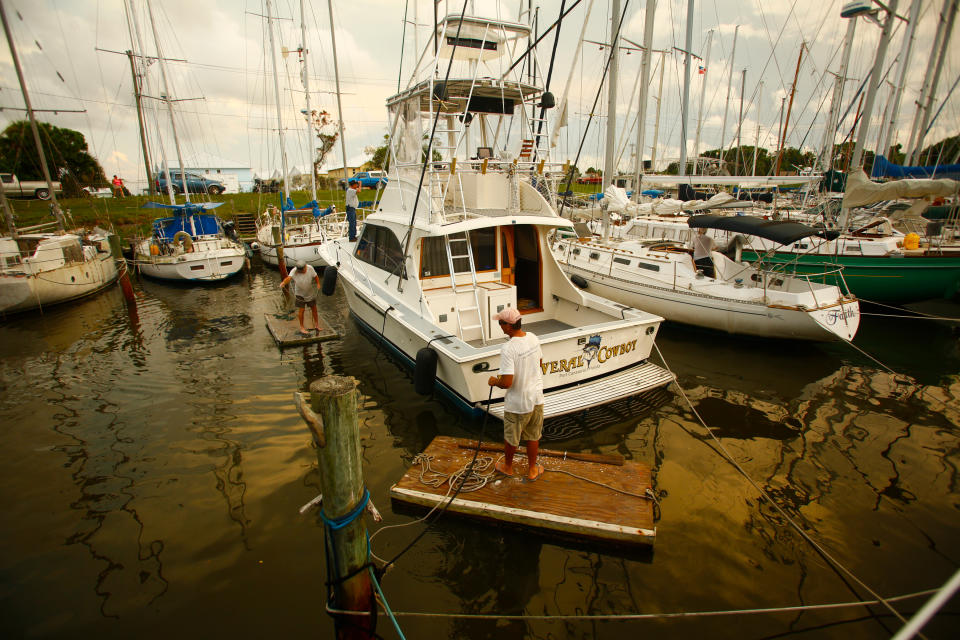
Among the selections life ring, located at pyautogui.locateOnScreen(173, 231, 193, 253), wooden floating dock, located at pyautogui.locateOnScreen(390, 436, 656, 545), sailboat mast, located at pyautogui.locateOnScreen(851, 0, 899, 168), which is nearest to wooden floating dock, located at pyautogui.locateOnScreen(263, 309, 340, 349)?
wooden floating dock, located at pyautogui.locateOnScreen(390, 436, 656, 545)

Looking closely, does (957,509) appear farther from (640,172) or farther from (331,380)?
(640,172)

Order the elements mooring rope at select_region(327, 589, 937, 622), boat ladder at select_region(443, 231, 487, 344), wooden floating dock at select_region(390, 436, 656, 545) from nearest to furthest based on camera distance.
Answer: mooring rope at select_region(327, 589, 937, 622) < wooden floating dock at select_region(390, 436, 656, 545) < boat ladder at select_region(443, 231, 487, 344)

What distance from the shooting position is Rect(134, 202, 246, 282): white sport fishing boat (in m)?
13.7

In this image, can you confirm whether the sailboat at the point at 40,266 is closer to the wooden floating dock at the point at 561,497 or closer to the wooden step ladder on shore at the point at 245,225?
the wooden step ladder on shore at the point at 245,225

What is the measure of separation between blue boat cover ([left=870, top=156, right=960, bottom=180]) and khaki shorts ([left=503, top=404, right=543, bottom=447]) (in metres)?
14.2

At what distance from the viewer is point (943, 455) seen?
5.00 meters

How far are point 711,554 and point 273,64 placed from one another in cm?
2188

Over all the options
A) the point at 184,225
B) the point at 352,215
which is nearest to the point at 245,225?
the point at 184,225

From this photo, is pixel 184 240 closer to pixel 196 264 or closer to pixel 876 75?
pixel 196 264

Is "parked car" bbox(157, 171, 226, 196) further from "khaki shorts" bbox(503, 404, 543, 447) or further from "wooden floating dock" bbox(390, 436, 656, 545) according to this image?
"khaki shorts" bbox(503, 404, 543, 447)

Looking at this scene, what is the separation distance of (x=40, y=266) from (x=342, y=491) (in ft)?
42.5

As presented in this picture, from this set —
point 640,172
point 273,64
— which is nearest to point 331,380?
point 640,172

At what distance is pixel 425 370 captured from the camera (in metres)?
5.12

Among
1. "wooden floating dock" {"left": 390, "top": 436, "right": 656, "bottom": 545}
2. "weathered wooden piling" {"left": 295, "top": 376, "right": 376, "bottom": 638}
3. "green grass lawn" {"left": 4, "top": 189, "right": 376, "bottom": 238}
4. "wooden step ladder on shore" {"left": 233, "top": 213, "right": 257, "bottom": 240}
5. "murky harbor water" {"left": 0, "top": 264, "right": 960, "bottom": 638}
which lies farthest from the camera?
"wooden step ladder on shore" {"left": 233, "top": 213, "right": 257, "bottom": 240}
